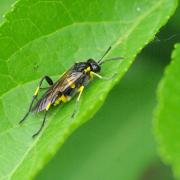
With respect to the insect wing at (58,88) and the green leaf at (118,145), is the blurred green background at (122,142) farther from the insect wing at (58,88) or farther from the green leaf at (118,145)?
the insect wing at (58,88)

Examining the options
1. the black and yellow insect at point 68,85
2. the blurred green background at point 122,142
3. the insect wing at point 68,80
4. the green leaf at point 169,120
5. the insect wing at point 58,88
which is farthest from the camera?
the blurred green background at point 122,142

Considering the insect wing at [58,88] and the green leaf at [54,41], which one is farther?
the insect wing at [58,88]

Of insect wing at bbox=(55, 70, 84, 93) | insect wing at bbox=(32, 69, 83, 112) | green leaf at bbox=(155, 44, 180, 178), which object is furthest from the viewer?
insect wing at bbox=(55, 70, 84, 93)

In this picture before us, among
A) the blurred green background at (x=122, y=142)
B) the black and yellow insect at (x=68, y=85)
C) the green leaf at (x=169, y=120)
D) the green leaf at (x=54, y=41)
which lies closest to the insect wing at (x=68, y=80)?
the black and yellow insect at (x=68, y=85)

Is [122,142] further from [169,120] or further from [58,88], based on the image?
[169,120]

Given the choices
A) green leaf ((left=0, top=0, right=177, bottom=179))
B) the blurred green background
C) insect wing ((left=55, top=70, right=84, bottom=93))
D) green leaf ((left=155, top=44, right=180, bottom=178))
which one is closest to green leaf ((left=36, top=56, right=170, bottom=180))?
the blurred green background

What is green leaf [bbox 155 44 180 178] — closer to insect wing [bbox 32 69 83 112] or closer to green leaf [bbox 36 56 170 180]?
insect wing [bbox 32 69 83 112]

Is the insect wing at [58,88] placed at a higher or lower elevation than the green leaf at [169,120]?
lower

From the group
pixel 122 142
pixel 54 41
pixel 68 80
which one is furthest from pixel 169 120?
pixel 122 142
